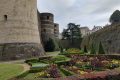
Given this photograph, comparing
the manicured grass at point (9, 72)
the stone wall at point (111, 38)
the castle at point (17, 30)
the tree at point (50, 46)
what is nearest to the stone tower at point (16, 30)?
the castle at point (17, 30)

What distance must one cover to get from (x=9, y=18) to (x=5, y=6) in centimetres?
146

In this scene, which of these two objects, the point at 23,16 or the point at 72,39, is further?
the point at 72,39

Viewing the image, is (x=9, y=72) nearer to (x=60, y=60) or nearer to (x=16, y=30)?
(x=60, y=60)

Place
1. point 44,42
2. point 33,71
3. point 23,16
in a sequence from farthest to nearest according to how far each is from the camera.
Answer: point 44,42 → point 23,16 → point 33,71

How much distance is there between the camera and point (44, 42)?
43719 mm

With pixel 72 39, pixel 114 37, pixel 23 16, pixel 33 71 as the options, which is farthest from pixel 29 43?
pixel 72 39

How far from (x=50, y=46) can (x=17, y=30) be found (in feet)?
58.8

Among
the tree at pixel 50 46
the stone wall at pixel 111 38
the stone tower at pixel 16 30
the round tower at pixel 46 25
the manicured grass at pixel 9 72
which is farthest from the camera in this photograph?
the round tower at pixel 46 25

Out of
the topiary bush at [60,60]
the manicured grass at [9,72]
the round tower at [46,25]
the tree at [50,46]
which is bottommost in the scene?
the manicured grass at [9,72]

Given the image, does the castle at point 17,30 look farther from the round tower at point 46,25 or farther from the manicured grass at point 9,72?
the round tower at point 46,25

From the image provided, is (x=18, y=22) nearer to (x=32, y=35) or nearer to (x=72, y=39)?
(x=32, y=35)

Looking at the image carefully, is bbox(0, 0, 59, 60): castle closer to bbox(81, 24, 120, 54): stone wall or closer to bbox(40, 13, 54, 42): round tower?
bbox(81, 24, 120, 54): stone wall

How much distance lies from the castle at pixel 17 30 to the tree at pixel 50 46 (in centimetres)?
1515

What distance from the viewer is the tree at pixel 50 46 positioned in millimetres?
42938
